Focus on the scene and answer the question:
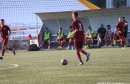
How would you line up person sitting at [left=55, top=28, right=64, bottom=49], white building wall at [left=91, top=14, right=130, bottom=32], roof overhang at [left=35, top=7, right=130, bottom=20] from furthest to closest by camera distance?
1. white building wall at [left=91, top=14, right=130, bottom=32]
2. roof overhang at [left=35, top=7, right=130, bottom=20]
3. person sitting at [left=55, top=28, right=64, bottom=49]

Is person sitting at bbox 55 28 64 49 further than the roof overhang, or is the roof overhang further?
the roof overhang

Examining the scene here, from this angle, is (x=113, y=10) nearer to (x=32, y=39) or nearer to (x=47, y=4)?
(x=32, y=39)

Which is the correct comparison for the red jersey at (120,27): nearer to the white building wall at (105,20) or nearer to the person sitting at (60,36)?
the person sitting at (60,36)

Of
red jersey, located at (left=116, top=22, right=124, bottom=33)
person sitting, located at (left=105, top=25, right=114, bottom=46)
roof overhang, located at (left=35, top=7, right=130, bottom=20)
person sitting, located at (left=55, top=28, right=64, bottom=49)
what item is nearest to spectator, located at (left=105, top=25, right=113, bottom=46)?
person sitting, located at (left=105, top=25, right=114, bottom=46)

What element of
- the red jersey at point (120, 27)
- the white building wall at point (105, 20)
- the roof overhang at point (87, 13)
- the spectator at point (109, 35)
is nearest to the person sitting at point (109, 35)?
the spectator at point (109, 35)

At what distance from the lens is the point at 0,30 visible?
2134cm

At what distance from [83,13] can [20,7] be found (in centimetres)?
1497

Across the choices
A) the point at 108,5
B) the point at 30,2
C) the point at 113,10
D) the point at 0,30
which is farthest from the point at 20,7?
the point at 0,30

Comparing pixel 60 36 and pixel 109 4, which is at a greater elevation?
→ pixel 109 4

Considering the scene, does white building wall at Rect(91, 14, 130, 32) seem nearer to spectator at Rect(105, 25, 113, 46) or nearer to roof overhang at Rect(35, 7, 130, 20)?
roof overhang at Rect(35, 7, 130, 20)

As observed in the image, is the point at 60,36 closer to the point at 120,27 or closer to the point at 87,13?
the point at 87,13

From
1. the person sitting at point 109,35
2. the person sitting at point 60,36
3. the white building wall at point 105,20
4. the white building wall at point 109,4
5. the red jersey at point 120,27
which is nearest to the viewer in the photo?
the red jersey at point 120,27

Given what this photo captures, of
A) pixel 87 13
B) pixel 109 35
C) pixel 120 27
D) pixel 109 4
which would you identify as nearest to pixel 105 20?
pixel 87 13

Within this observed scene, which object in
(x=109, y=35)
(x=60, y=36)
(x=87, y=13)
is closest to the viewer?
(x=109, y=35)
